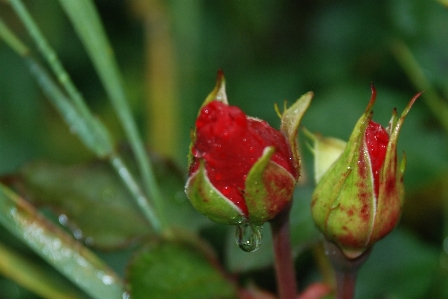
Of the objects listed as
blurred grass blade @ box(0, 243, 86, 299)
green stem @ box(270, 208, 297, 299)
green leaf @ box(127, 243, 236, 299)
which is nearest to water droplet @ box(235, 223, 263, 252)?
green stem @ box(270, 208, 297, 299)

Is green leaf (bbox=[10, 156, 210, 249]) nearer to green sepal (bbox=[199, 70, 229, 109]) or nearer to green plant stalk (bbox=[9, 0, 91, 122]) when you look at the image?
green plant stalk (bbox=[9, 0, 91, 122])

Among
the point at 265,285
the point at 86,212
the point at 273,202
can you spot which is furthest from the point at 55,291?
the point at 273,202

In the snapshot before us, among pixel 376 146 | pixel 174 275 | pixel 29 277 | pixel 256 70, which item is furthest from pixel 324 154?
pixel 256 70

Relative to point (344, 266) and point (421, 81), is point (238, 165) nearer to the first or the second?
point (344, 266)

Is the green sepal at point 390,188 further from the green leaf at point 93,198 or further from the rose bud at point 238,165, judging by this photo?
the green leaf at point 93,198

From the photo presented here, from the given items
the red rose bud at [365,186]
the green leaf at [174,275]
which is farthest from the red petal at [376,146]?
the green leaf at [174,275]

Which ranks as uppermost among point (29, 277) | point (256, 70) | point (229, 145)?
point (229, 145)
